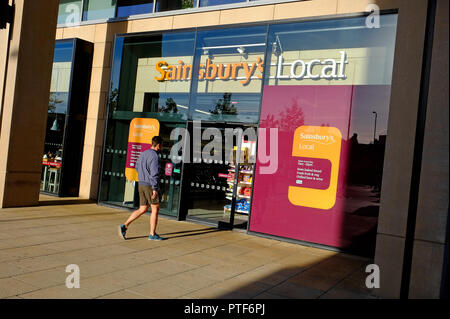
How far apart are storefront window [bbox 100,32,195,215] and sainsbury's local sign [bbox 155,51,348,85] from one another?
0.03 metres

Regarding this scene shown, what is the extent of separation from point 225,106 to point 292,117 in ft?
5.71

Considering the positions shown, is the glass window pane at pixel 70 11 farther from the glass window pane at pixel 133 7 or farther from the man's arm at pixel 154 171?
the man's arm at pixel 154 171

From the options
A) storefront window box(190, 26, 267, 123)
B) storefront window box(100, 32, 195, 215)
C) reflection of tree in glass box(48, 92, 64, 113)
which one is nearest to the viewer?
storefront window box(190, 26, 267, 123)

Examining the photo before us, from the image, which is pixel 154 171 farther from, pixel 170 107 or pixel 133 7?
pixel 133 7

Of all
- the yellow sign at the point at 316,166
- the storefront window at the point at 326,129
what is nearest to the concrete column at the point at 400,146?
the storefront window at the point at 326,129

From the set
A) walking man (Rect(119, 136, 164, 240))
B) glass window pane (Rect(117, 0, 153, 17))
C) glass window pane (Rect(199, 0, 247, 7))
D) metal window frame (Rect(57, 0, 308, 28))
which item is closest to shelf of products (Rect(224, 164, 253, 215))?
walking man (Rect(119, 136, 164, 240))

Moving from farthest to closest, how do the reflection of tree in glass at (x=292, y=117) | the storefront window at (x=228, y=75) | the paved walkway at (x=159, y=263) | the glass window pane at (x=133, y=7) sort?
the glass window pane at (x=133, y=7)
the storefront window at (x=228, y=75)
the reflection of tree in glass at (x=292, y=117)
the paved walkway at (x=159, y=263)

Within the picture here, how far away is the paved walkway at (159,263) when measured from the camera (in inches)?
180

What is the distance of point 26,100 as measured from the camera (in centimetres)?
920

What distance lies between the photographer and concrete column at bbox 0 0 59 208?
9008 mm

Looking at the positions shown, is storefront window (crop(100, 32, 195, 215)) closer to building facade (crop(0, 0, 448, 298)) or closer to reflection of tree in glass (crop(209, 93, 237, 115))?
building facade (crop(0, 0, 448, 298))

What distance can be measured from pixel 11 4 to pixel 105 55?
2.72 meters

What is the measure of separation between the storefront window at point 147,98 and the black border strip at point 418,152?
5870mm

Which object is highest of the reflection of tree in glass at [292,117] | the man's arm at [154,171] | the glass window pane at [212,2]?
the glass window pane at [212,2]
